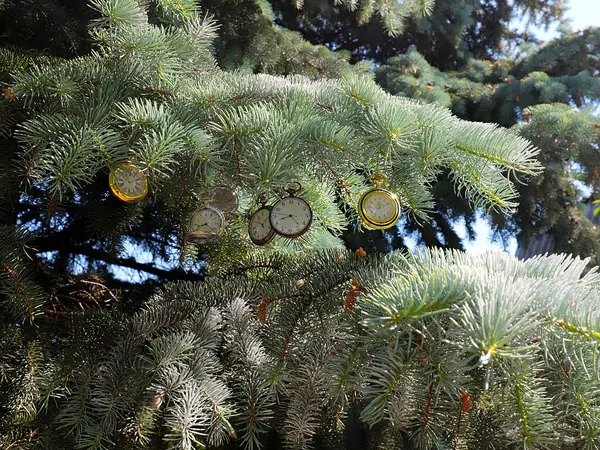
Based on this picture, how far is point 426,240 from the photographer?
2744 millimetres

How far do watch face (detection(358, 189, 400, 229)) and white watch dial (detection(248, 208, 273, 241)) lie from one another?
0.18 metres

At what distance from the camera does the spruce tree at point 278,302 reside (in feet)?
1.99

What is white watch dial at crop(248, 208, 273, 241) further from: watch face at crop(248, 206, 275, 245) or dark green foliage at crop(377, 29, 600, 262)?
dark green foliage at crop(377, 29, 600, 262)

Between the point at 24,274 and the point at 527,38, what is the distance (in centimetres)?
347

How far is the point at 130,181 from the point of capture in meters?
0.91

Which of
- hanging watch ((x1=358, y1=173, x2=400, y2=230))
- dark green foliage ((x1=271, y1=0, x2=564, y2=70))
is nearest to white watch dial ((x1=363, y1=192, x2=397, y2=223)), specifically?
hanging watch ((x1=358, y1=173, x2=400, y2=230))

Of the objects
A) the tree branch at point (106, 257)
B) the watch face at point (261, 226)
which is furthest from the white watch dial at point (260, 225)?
the tree branch at point (106, 257)

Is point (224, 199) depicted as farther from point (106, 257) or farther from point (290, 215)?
point (106, 257)

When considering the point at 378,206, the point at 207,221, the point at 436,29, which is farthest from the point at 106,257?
the point at 436,29

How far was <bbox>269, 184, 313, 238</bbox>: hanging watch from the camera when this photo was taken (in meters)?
0.99

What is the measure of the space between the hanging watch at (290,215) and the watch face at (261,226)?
0.06 meters

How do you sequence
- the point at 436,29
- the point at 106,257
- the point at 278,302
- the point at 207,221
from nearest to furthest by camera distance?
1. the point at 278,302
2. the point at 207,221
3. the point at 106,257
4. the point at 436,29

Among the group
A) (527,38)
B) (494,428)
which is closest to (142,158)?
(494,428)

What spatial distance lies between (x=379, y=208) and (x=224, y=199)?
10.8 inches
